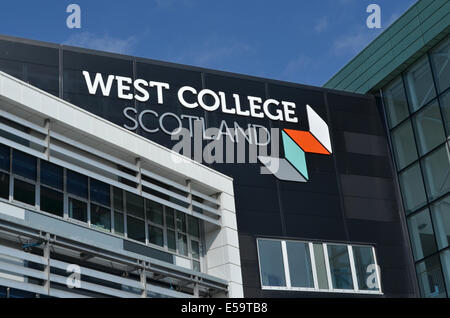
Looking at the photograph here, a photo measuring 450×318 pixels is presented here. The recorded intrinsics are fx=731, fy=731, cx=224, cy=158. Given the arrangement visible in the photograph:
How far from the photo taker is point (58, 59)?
951 inches

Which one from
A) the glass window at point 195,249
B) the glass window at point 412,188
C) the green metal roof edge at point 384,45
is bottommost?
the glass window at point 195,249

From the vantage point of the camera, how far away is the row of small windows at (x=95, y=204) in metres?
19.7

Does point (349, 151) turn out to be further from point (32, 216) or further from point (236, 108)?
point (32, 216)

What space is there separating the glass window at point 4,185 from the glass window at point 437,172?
51.4 ft

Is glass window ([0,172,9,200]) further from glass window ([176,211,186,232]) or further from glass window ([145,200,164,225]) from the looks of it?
glass window ([176,211,186,232])

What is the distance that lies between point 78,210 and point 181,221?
4.02 meters

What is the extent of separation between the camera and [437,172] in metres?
27.2

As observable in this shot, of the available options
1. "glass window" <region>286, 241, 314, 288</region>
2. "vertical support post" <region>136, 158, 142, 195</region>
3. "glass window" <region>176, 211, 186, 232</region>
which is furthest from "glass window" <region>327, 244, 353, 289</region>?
"vertical support post" <region>136, 158, 142, 195</region>

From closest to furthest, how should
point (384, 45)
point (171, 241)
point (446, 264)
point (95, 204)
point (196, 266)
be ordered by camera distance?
point (95, 204), point (171, 241), point (196, 266), point (446, 264), point (384, 45)

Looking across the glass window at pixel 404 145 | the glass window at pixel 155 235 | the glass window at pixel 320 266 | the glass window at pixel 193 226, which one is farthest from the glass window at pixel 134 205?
the glass window at pixel 404 145

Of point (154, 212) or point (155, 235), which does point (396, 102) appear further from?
point (155, 235)

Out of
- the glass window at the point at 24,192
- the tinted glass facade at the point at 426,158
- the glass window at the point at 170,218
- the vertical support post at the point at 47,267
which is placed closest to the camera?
the vertical support post at the point at 47,267

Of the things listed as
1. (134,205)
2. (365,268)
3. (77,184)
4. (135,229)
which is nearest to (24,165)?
(77,184)

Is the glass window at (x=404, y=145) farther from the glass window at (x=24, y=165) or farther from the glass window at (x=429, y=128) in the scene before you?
the glass window at (x=24, y=165)
